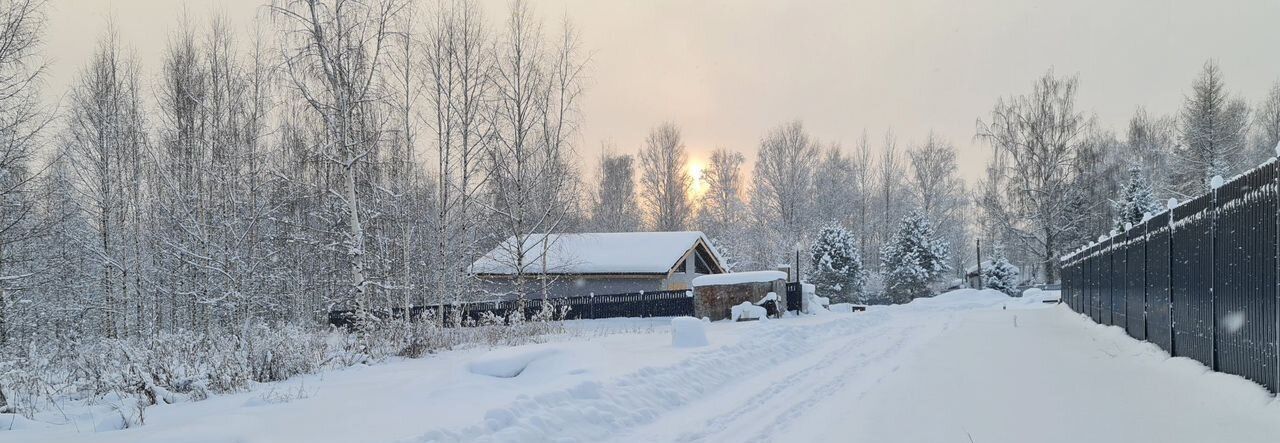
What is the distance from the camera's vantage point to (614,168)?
6038 centimetres

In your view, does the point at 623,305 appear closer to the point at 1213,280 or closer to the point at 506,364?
the point at 506,364

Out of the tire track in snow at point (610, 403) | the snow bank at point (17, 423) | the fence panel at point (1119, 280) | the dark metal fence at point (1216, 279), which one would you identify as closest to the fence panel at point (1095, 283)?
the fence panel at point (1119, 280)

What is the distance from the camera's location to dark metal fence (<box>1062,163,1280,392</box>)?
5422 mm

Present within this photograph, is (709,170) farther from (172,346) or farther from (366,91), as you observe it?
(172,346)

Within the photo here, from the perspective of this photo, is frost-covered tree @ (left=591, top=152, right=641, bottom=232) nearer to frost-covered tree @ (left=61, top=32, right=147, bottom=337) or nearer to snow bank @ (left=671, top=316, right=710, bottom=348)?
frost-covered tree @ (left=61, top=32, right=147, bottom=337)

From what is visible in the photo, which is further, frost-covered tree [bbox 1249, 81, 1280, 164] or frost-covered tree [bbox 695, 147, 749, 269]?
frost-covered tree [bbox 695, 147, 749, 269]

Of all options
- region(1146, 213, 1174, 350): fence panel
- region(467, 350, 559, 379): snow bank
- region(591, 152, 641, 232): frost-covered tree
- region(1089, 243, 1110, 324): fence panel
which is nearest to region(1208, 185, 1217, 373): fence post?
region(1146, 213, 1174, 350): fence panel

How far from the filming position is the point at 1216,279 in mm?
6844

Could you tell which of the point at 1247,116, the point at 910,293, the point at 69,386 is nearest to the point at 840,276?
the point at 910,293

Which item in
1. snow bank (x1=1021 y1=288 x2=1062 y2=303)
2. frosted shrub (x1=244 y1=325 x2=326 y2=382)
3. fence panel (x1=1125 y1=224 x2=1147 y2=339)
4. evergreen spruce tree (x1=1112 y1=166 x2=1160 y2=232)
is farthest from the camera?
evergreen spruce tree (x1=1112 y1=166 x2=1160 y2=232)

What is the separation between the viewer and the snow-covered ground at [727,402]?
5.61 metres

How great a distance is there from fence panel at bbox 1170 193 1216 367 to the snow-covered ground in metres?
0.34

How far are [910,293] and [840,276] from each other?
6364 mm

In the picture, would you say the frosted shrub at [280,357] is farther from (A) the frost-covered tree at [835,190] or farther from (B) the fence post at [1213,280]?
(A) the frost-covered tree at [835,190]
